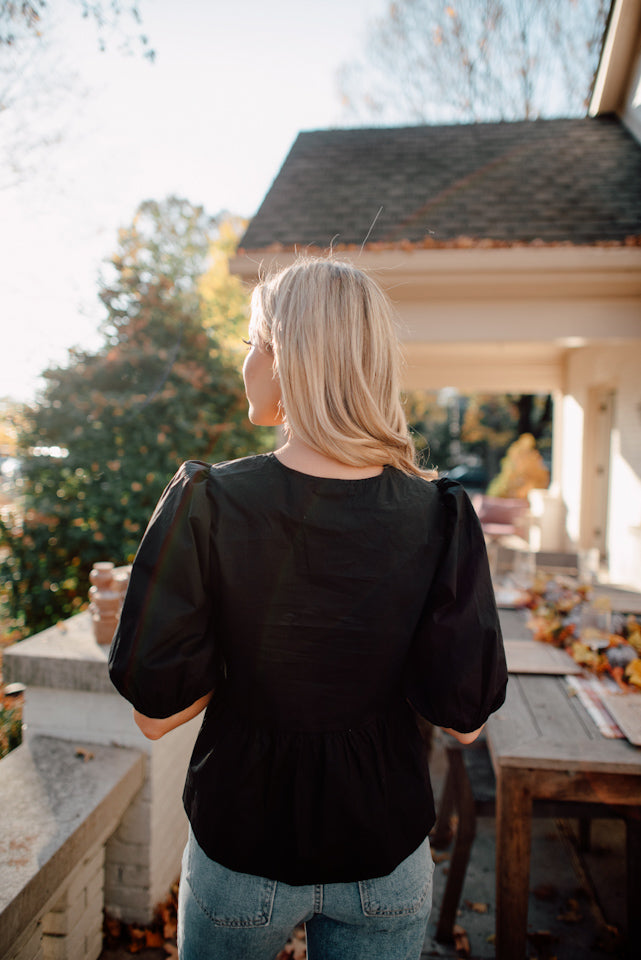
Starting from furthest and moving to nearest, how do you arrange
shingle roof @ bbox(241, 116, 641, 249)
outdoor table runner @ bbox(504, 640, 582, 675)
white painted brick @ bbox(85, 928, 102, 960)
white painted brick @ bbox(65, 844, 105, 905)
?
shingle roof @ bbox(241, 116, 641, 249) → outdoor table runner @ bbox(504, 640, 582, 675) → white painted brick @ bbox(85, 928, 102, 960) → white painted brick @ bbox(65, 844, 105, 905)

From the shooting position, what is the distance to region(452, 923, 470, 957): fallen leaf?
7.07ft

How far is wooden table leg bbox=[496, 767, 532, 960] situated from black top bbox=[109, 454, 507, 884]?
899 mm

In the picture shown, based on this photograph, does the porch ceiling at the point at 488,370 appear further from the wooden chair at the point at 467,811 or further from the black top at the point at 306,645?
the black top at the point at 306,645

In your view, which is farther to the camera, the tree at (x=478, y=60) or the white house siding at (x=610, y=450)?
the tree at (x=478, y=60)

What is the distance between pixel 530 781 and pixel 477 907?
1033 mm

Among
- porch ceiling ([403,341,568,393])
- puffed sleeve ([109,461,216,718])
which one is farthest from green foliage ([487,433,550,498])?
puffed sleeve ([109,461,216,718])

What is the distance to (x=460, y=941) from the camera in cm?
220

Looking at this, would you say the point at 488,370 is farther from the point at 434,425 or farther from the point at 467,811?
the point at 434,425

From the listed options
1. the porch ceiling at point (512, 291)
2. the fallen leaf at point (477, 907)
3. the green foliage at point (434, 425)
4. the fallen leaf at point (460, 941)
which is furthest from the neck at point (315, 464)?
the green foliage at point (434, 425)

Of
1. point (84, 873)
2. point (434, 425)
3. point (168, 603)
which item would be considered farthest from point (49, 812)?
point (434, 425)

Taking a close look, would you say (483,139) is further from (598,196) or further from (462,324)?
(462,324)

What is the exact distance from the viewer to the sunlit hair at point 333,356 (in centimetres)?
94

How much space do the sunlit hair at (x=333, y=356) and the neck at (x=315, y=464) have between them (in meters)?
0.02

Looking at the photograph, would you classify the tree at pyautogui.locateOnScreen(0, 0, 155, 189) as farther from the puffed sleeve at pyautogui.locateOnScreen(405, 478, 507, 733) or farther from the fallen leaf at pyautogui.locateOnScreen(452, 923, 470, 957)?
the fallen leaf at pyautogui.locateOnScreen(452, 923, 470, 957)
